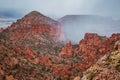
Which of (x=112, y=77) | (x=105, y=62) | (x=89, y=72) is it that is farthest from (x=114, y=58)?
(x=112, y=77)

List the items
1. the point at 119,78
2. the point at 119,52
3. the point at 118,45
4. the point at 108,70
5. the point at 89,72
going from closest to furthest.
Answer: the point at 119,78 < the point at 108,70 < the point at 89,72 < the point at 119,52 < the point at 118,45

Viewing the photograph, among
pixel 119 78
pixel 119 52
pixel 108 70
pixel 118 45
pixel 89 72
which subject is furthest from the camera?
pixel 118 45

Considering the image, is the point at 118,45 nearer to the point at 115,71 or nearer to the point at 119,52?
the point at 119,52

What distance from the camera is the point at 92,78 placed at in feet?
144

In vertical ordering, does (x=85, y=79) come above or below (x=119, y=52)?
below

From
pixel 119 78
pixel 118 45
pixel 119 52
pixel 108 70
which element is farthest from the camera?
pixel 118 45

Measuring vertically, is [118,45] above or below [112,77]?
above

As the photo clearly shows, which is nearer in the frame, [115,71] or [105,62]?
[115,71]

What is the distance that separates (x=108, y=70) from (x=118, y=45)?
17.7 m

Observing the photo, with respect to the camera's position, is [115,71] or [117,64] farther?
[117,64]

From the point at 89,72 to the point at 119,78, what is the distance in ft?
23.8

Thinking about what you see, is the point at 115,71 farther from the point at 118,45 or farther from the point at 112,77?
the point at 118,45

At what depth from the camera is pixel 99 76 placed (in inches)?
1651

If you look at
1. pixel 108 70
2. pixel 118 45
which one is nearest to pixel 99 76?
pixel 108 70
